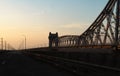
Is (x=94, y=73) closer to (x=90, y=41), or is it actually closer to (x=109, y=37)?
(x=109, y=37)

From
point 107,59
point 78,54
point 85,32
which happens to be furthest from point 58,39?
point 107,59

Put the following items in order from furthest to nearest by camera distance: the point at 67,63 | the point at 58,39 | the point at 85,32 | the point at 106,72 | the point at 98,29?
1. the point at 58,39
2. the point at 85,32
3. the point at 98,29
4. the point at 67,63
5. the point at 106,72

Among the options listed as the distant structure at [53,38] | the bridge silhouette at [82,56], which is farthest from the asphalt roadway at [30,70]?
the distant structure at [53,38]

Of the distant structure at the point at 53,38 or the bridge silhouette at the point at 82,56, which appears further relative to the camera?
the distant structure at the point at 53,38

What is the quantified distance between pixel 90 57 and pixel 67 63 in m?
1.62

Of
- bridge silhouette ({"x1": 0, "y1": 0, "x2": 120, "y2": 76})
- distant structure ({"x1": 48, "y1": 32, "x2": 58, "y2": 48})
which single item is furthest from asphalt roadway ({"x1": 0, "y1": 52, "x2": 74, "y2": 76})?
distant structure ({"x1": 48, "y1": 32, "x2": 58, "y2": 48})

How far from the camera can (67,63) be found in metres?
23.0

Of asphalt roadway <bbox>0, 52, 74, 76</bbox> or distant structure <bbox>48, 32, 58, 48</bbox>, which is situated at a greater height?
distant structure <bbox>48, 32, 58, 48</bbox>

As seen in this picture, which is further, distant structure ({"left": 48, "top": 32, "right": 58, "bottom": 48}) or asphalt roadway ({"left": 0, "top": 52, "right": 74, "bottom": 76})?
distant structure ({"left": 48, "top": 32, "right": 58, "bottom": 48})

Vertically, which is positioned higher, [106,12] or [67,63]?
[106,12]

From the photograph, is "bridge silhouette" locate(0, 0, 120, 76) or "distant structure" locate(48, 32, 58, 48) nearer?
"bridge silhouette" locate(0, 0, 120, 76)

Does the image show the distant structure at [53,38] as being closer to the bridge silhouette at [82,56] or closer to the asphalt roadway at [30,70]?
the bridge silhouette at [82,56]

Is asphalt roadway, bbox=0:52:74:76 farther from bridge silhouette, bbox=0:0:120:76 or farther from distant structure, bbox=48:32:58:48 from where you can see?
distant structure, bbox=48:32:58:48

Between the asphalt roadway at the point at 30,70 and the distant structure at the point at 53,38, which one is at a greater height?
the distant structure at the point at 53,38
